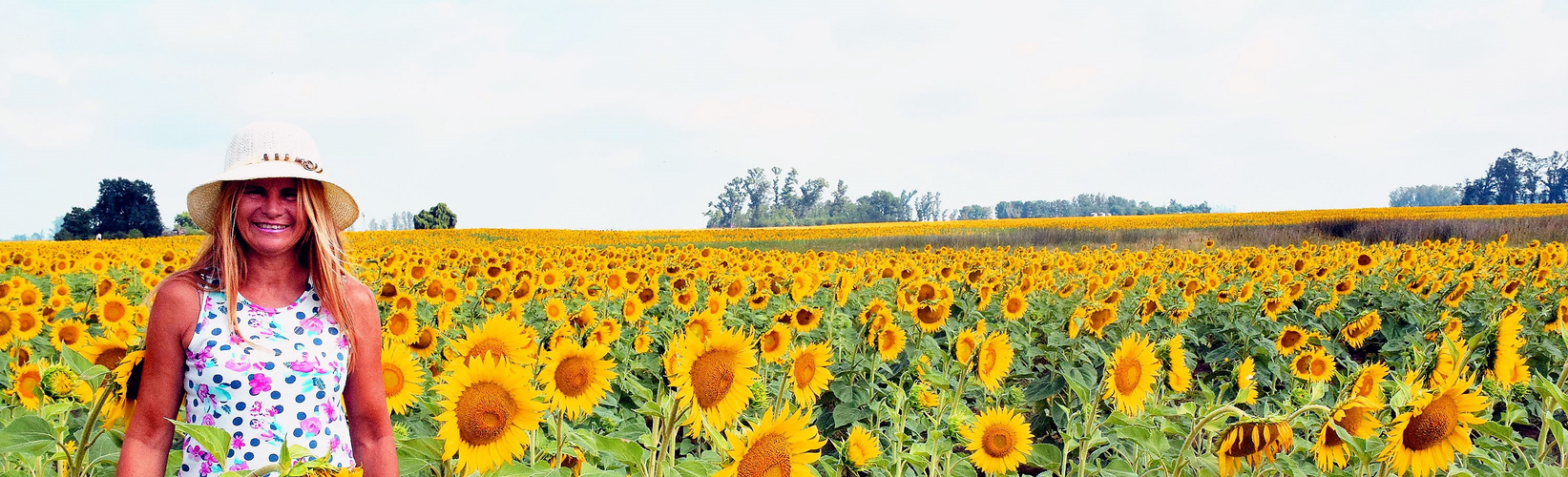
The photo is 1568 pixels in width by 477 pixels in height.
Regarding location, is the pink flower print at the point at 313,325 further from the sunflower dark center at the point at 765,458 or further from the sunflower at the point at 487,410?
the sunflower dark center at the point at 765,458

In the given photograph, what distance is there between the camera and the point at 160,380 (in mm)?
1768

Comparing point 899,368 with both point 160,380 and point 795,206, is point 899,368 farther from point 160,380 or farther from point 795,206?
point 795,206

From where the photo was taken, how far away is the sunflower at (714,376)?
1733mm

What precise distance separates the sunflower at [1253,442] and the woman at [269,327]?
1.92 m

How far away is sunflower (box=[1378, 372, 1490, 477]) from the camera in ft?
6.58

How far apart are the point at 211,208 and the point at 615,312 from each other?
2.99 m

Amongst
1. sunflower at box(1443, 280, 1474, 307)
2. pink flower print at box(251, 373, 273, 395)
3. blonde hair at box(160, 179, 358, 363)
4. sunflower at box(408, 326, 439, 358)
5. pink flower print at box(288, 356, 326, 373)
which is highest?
blonde hair at box(160, 179, 358, 363)

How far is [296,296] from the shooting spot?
79.5 inches

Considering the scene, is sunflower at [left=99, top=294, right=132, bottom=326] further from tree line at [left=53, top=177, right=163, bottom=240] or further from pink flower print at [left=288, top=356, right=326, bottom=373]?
tree line at [left=53, top=177, right=163, bottom=240]

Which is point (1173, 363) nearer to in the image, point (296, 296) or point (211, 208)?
point (296, 296)

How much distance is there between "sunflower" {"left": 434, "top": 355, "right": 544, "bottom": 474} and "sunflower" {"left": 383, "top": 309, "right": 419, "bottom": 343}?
2246 millimetres

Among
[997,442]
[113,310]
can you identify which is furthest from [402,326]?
[997,442]

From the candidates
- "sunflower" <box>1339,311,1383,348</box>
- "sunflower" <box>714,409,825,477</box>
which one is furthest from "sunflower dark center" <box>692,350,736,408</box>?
"sunflower" <box>1339,311,1383,348</box>

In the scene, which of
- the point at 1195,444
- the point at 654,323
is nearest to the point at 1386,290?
the point at 1195,444
